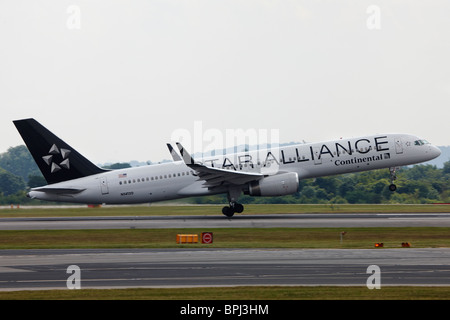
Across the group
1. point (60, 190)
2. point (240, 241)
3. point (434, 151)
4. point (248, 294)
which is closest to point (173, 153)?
point (60, 190)

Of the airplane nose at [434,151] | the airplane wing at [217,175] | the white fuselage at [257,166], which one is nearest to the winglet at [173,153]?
the white fuselage at [257,166]

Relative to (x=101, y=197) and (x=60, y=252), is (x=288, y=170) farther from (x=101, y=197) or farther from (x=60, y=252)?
(x=60, y=252)

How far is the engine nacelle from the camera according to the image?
5838 centimetres

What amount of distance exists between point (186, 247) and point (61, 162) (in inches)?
915

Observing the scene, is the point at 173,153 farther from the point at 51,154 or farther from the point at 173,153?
the point at 51,154

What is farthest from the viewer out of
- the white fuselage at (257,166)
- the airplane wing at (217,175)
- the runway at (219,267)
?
the white fuselage at (257,166)

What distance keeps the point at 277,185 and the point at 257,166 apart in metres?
2.78

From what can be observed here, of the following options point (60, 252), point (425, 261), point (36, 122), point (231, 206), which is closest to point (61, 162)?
point (36, 122)

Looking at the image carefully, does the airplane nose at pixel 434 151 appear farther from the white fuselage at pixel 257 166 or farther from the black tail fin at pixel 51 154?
the black tail fin at pixel 51 154

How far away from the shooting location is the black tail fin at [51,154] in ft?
196

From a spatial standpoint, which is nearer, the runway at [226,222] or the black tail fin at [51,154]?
the runway at [226,222]

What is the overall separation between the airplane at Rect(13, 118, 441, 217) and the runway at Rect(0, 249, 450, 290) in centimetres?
2103

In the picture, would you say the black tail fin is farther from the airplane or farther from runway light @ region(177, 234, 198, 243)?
runway light @ region(177, 234, 198, 243)

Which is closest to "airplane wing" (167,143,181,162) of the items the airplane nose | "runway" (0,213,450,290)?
"runway" (0,213,450,290)
